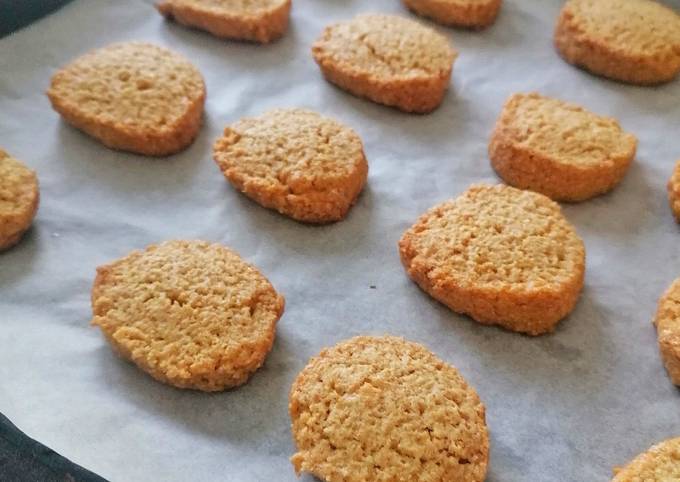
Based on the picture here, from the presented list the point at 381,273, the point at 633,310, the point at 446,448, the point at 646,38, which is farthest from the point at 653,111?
the point at 446,448

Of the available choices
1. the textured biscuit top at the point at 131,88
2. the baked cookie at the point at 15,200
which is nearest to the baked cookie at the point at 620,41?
the textured biscuit top at the point at 131,88

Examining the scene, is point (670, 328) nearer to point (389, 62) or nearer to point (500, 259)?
point (500, 259)

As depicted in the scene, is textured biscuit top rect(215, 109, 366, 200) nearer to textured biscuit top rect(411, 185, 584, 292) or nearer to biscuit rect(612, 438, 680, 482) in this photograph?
textured biscuit top rect(411, 185, 584, 292)

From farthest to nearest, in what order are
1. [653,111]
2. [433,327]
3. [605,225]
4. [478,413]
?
[653,111], [605,225], [433,327], [478,413]

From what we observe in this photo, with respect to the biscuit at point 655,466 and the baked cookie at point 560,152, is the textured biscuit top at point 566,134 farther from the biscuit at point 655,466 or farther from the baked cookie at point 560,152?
the biscuit at point 655,466

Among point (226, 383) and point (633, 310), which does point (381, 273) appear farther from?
point (633, 310)

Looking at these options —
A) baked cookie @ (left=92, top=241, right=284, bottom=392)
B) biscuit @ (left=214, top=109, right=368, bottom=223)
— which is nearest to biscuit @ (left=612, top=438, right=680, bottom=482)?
baked cookie @ (left=92, top=241, right=284, bottom=392)
